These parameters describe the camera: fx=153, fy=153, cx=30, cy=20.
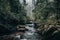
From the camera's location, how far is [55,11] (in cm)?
2158

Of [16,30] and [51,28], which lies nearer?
[51,28]

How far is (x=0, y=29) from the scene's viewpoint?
1988 cm

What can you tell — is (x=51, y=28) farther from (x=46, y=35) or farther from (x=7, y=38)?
(x=7, y=38)

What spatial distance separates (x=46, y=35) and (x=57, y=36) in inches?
102

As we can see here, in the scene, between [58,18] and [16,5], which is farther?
[16,5]

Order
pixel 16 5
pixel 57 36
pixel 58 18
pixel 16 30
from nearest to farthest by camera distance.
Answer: pixel 57 36 → pixel 58 18 → pixel 16 30 → pixel 16 5

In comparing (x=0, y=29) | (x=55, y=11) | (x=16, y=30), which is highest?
(x=55, y=11)

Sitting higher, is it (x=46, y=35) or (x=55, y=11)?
(x=55, y=11)

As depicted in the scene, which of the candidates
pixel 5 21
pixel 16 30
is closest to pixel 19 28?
pixel 16 30

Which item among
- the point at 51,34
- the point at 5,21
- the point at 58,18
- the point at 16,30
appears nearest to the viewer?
the point at 51,34

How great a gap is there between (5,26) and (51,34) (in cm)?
709

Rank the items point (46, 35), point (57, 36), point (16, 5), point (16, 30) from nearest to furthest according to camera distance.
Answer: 1. point (57, 36)
2. point (46, 35)
3. point (16, 30)
4. point (16, 5)

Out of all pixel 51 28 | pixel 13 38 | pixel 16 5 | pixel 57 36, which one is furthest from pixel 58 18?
pixel 16 5

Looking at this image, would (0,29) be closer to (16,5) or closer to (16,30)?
(16,30)
